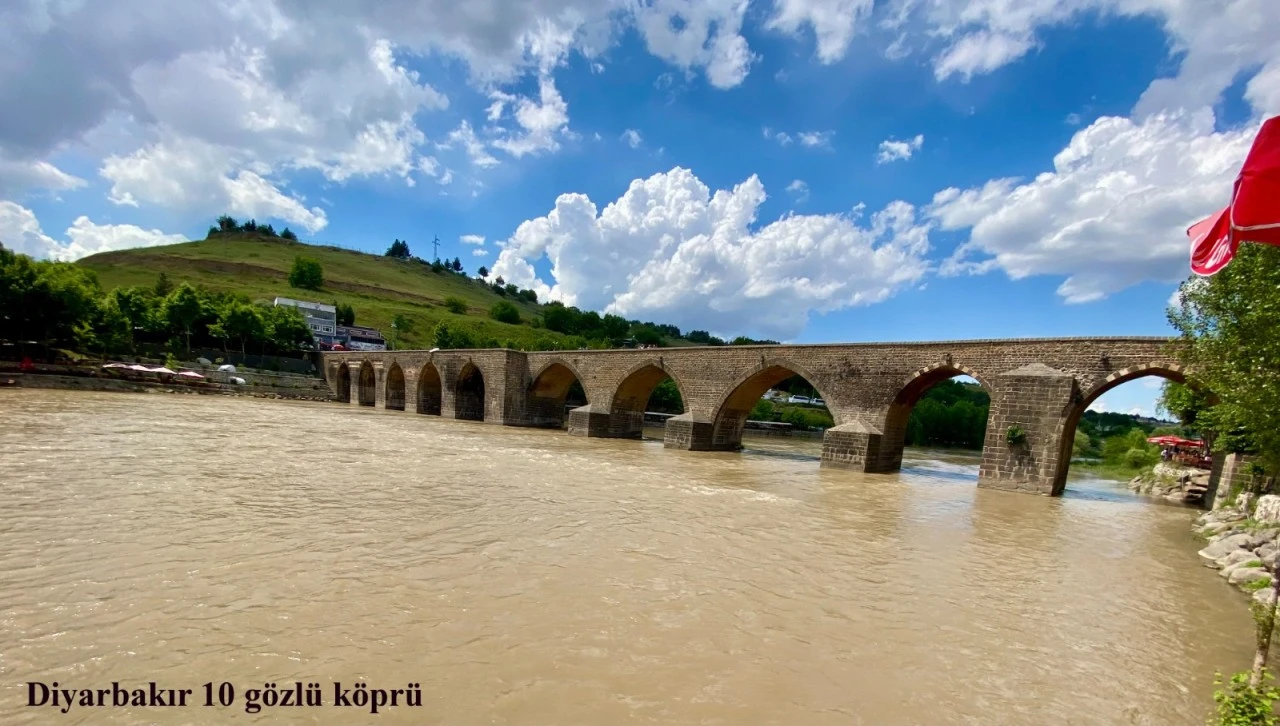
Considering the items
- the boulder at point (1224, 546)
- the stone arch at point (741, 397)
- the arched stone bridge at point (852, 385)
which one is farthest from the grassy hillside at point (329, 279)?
the boulder at point (1224, 546)

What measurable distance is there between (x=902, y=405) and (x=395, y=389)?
116 ft

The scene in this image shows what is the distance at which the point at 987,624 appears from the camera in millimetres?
5477

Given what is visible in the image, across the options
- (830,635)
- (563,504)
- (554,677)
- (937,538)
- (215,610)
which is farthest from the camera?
(563,504)

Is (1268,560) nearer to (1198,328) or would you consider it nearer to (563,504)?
(1198,328)

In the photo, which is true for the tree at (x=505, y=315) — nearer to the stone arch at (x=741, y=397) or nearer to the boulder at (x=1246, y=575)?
the stone arch at (x=741, y=397)

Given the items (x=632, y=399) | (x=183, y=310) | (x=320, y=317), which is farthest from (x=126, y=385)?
(x=320, y=317)

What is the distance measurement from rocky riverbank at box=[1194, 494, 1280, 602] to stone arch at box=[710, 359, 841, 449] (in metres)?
11.4

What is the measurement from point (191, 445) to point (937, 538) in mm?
16822

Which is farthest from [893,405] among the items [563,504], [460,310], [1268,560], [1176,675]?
[460,310]

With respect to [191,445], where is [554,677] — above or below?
above

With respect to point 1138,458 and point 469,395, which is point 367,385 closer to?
point 469,395

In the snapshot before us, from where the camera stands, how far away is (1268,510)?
30.5 feet

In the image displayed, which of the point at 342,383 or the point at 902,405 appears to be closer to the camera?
the point at 902,405

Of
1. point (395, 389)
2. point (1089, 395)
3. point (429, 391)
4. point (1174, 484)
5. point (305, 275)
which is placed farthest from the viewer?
point (305, 275)
